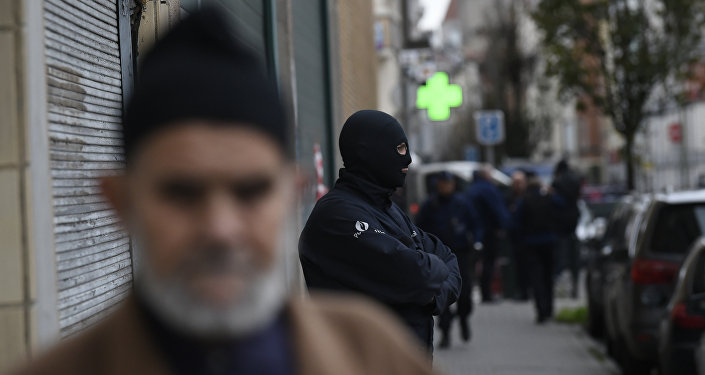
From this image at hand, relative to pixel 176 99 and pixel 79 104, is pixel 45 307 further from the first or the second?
pixel 176 99

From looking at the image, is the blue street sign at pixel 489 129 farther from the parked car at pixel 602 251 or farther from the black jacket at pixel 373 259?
the black jacket at pixel 373 259

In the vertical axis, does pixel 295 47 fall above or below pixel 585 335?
above

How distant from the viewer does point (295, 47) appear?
12625 millimetres

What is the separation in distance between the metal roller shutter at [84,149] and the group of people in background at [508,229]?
677cm

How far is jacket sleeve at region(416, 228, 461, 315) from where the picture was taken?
4.70 metres

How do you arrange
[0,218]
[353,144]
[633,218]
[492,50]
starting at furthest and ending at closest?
1. [492,50]
2. [633,218]
3. [353,144]
4. [0,218]

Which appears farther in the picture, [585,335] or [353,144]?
[585,335]

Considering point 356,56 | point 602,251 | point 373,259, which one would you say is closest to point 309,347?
point 373,259

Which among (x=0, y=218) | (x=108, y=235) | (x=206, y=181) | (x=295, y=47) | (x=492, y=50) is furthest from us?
(x=492, y=50)

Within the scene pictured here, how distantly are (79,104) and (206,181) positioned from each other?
360cm

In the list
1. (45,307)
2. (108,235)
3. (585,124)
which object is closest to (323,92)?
(108,235)

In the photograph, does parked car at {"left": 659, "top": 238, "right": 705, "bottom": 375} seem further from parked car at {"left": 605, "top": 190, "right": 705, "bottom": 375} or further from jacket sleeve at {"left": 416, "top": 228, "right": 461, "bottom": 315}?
jacket sleeve at {"left": 416, "top": 228, "right": 461, "bottom": 315}

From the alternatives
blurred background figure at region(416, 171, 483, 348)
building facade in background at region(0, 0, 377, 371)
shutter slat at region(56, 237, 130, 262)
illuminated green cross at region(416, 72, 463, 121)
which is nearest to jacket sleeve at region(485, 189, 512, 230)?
illuminated green cross at region(416, 72, 463, 121)

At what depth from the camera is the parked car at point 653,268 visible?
984 centimetres
